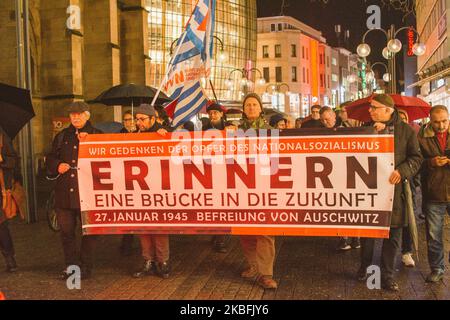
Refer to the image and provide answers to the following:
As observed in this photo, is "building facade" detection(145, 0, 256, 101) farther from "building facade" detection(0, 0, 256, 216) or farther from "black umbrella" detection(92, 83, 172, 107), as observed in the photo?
"black umbrella" detection(92, 83, 172, 107)

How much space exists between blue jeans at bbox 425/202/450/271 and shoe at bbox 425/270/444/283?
0.03 m

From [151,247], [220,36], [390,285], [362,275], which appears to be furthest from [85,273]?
[220,36]

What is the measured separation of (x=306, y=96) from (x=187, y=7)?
142ft

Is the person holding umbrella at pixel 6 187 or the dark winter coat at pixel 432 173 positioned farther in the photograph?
the person holding umbrella at pixel 6 187

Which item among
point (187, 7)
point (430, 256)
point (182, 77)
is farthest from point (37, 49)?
point (187, 7)

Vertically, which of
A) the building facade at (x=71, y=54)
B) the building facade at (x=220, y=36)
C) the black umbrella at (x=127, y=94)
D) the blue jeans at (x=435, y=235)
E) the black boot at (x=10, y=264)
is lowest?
the black boot at (x=10, y=264)

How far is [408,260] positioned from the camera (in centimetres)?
738

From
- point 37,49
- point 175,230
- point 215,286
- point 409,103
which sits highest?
point 37,49

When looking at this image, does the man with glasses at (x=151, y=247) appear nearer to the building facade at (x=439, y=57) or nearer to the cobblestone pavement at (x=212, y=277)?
the cobblestone pavement at (x=212, y=277)

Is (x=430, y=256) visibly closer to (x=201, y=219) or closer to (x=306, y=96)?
(x=201, y=219)

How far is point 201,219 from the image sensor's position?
6629 millimetres

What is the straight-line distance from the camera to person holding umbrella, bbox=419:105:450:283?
21.4 feet

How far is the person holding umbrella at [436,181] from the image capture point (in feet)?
21.4

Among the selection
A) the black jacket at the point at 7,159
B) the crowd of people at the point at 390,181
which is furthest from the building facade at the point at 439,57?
the black jacket at the point at 7,159
